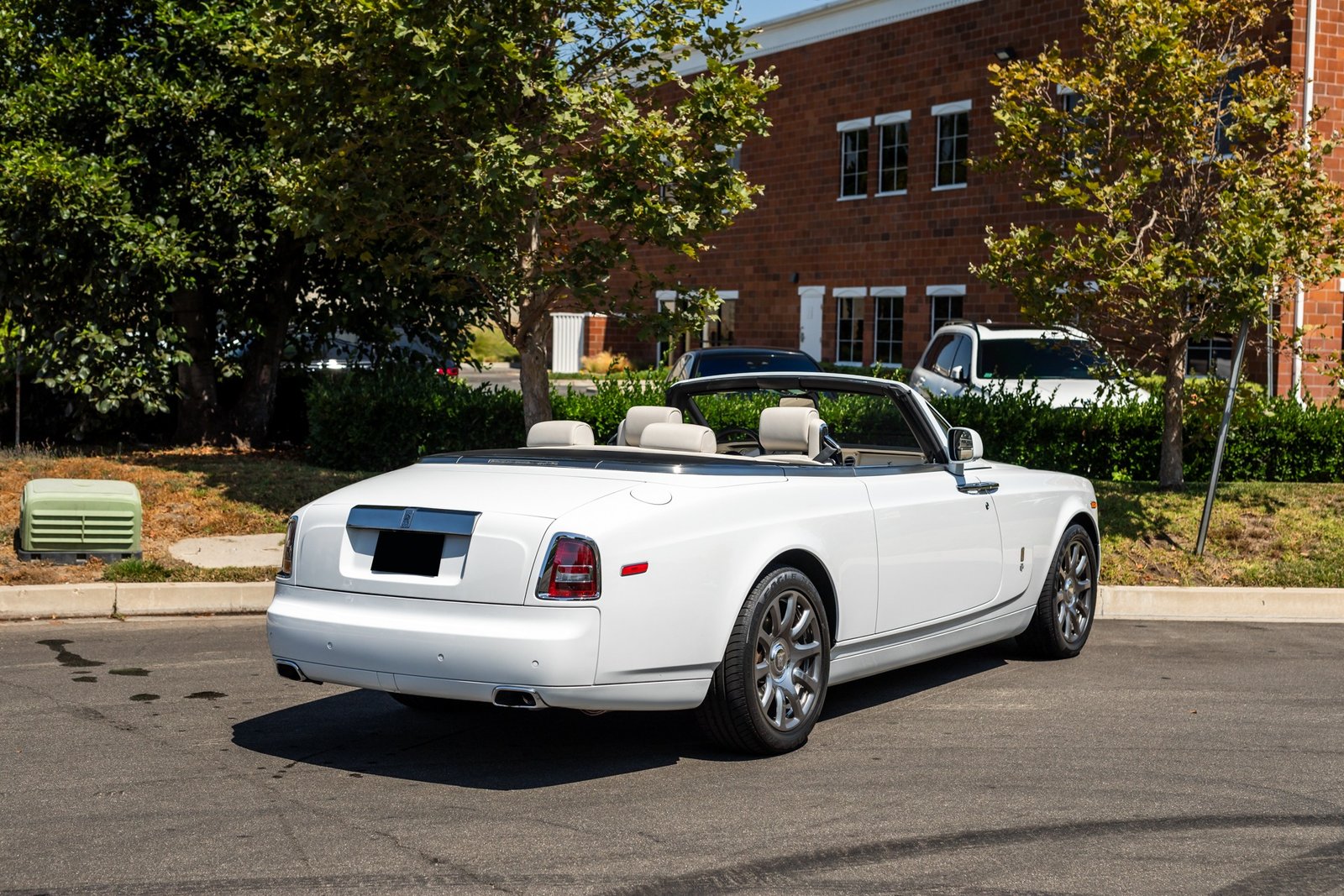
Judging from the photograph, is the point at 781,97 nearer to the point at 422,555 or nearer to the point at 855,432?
the point at 855,432

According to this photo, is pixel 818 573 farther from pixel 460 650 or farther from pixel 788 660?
pixel 460 650

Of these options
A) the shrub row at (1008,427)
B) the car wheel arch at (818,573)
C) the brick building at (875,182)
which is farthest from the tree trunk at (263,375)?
the car wheel arch at (818,573)

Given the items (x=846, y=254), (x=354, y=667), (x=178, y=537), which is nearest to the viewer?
(x=354, y=667)

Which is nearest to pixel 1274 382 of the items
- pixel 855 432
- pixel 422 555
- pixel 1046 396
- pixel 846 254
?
pixel 1046 396

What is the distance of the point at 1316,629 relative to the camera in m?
10.2

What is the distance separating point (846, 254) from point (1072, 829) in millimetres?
Answer: 27141

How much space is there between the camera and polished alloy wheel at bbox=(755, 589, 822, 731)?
20.5 feet

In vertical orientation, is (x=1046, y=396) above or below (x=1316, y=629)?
above

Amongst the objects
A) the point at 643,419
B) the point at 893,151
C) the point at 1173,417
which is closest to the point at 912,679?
the point at 643,419

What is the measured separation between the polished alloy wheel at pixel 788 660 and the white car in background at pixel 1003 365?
9410 mm

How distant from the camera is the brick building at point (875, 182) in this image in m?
28.2

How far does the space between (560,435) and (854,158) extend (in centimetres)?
2571

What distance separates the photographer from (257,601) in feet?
33.4

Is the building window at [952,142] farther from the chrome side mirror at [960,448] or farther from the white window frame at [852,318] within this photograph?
the chrome side mirror at [960,448]
